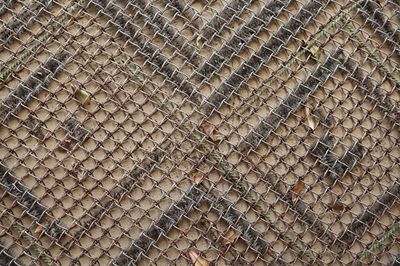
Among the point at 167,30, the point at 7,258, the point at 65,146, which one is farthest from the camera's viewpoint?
the point at 167,30

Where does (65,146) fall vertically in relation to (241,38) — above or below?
below

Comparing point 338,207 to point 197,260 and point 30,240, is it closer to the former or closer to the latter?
point 197,260

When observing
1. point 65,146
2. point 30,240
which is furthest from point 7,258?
point 65,146

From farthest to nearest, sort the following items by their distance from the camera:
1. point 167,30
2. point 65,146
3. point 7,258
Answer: point 167,30 < point 65,146 < point 7,258

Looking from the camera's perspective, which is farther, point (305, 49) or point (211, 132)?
point (305, 49)

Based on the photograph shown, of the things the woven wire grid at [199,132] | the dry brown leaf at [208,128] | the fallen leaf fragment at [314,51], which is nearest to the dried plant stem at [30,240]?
the woven wire grid at [199,132]

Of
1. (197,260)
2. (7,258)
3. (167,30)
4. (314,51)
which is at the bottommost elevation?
(7,258)

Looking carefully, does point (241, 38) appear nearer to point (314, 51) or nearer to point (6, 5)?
point (314, 51)
